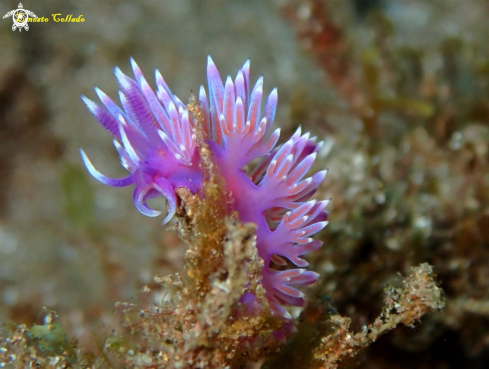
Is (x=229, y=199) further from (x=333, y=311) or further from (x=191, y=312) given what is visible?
(x=333, y=311)

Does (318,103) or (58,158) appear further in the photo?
(58,158)

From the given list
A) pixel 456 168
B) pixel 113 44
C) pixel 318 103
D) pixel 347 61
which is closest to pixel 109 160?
pixel 113 44
